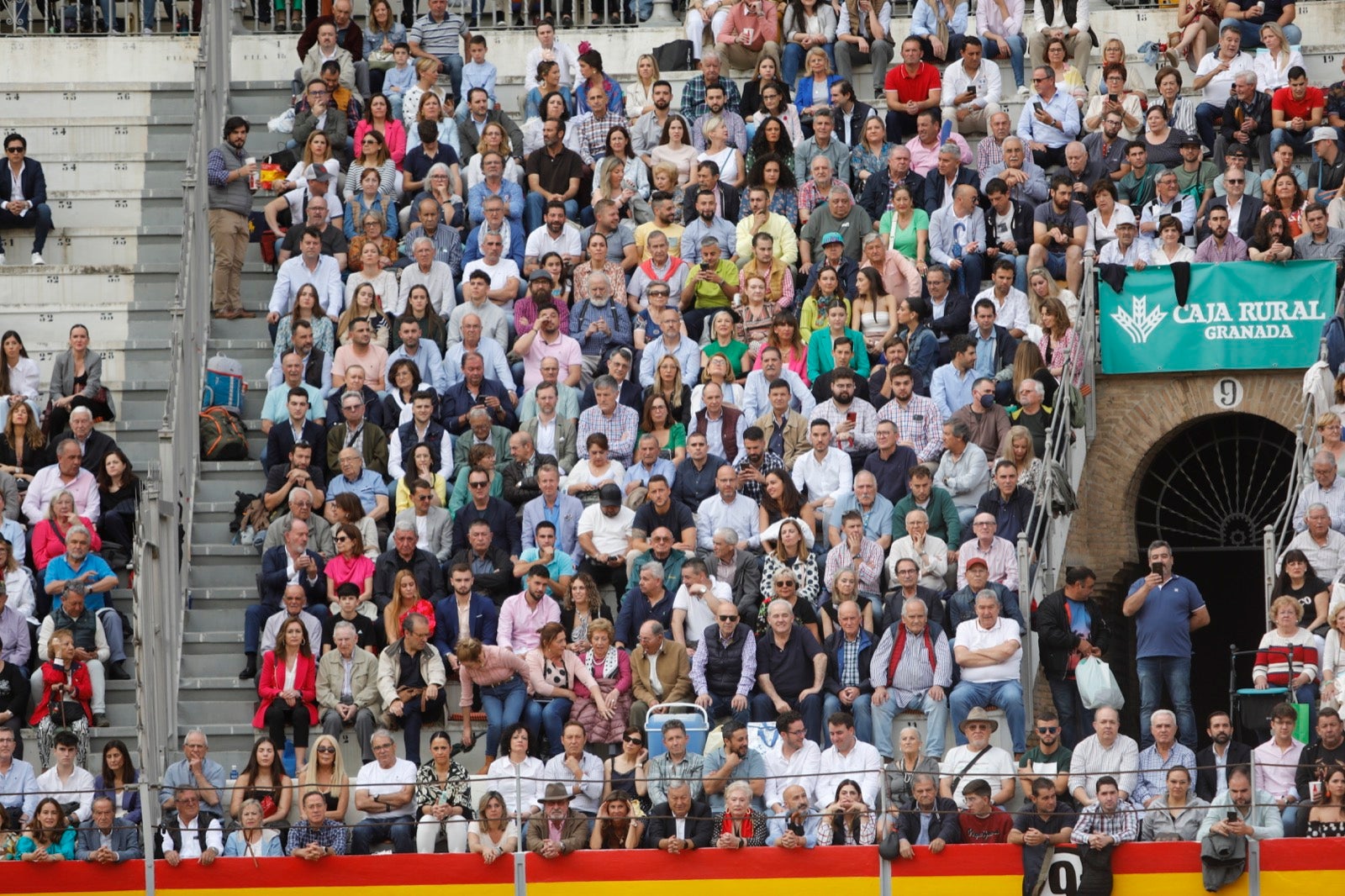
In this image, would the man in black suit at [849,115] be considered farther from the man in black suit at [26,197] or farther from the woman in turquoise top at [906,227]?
the man in black suit at [26,197]

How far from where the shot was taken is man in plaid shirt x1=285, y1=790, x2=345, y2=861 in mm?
17500

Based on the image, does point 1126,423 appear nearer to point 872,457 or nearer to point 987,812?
point 872,457

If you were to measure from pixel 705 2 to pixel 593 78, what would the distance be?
1953mm

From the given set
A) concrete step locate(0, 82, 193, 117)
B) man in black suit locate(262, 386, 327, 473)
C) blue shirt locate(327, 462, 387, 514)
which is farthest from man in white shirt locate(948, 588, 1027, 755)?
concrete step locate(0, 82, 193, 117)

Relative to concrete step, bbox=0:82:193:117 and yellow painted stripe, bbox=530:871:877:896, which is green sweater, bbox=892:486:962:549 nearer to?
yellow painted stripe, bbox=530:871:877:896

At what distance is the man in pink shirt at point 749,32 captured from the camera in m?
25.1

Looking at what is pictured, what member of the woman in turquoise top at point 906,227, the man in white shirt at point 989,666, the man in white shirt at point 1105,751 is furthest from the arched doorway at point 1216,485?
the man in white shirt at point 1105,751

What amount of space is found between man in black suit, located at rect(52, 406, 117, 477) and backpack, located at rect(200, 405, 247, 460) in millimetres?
1019

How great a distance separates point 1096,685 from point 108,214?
35.1 ft

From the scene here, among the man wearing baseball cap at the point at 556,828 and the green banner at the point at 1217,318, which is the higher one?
the green banner at the point at 1217,318

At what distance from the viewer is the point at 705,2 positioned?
2580cm

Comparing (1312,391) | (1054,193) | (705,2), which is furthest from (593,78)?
(1312,391)

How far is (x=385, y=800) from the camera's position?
18.0m

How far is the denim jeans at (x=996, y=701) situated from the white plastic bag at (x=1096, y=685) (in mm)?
568
